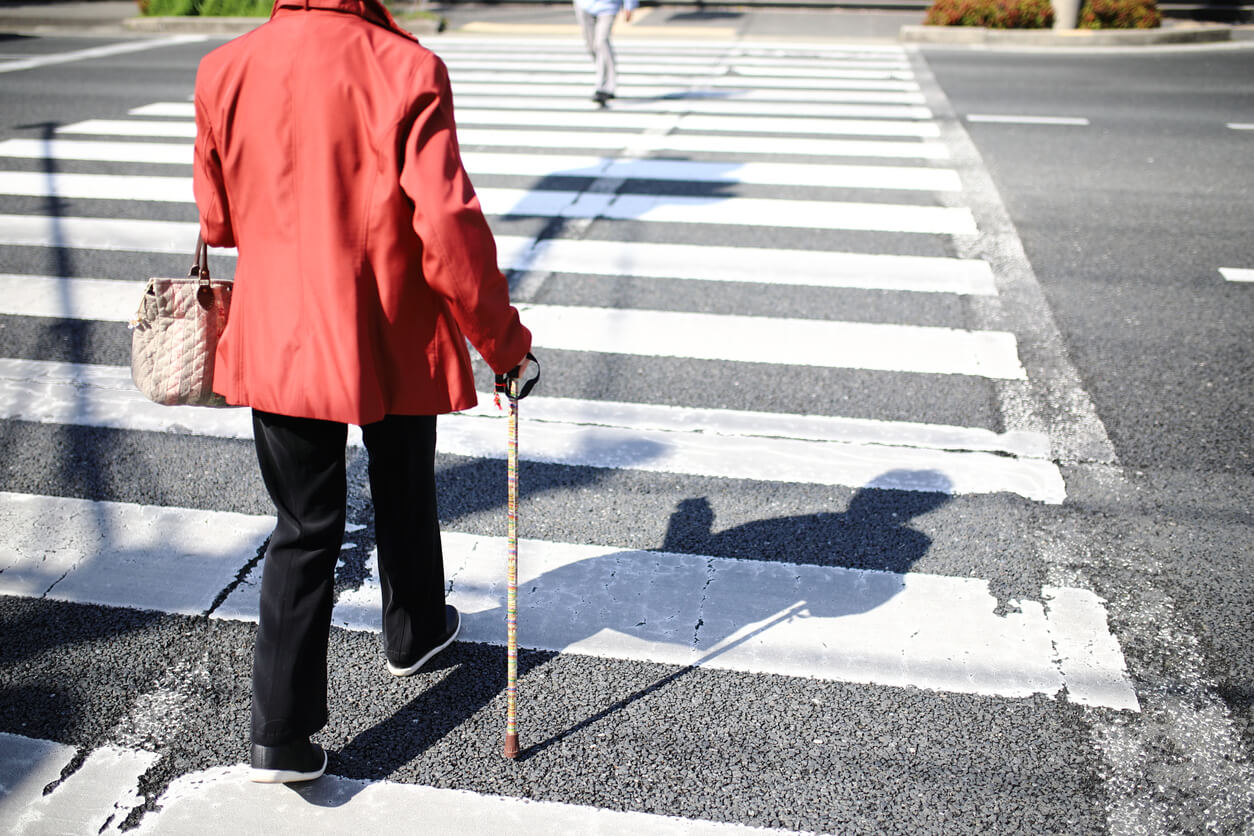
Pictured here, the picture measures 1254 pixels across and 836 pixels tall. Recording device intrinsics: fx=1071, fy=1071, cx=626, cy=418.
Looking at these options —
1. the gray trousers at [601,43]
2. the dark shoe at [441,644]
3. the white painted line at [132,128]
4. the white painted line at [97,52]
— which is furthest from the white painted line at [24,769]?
the white painted line at [97,52]

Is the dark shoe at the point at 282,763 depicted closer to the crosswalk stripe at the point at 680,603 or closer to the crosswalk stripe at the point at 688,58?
the crosswalk stripe at the point at 680,603

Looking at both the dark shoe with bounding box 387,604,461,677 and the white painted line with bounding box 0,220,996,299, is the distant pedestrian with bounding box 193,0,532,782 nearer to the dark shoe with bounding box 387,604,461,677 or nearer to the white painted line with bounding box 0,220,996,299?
the dark shoe with bounding box 387,604,461,677

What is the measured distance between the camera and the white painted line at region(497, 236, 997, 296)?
633 cm

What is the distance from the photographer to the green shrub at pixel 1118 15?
51.9 ft

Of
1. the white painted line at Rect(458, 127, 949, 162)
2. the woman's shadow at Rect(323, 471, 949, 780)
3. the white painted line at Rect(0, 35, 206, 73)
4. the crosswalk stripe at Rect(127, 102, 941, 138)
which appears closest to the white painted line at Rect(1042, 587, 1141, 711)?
the woman's shadow at Rect(323, 471, 949, 780)

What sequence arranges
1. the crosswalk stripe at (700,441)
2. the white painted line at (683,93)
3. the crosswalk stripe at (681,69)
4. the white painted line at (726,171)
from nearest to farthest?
the crosswalk stripe at (700,441), the white painted line at (726,171), the white painted line at (683,93), the crosswalk stripe at (681,69)

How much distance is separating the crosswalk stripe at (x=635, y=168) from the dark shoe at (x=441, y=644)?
5.76 m

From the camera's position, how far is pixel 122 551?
371 centimetres

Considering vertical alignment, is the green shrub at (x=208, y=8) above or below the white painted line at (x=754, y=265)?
above

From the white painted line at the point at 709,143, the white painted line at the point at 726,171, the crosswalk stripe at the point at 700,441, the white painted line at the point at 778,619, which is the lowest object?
the white painted line at the point at 778,619

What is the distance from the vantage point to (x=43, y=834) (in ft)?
8.29

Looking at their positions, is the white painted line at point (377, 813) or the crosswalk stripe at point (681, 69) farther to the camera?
the crosswalk stripe at point (681, 69)

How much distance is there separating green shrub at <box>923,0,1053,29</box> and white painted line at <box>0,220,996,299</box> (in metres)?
11.1

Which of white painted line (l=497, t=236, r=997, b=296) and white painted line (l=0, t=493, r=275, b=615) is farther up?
white painted line (l=497, t=236, r=997, b=296)
